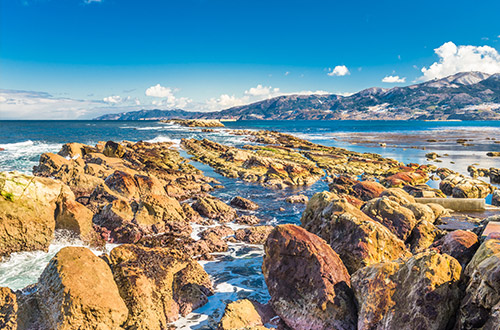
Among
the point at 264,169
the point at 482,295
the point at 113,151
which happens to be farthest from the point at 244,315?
the point at 113,151

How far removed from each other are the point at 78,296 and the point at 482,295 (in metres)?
9.20

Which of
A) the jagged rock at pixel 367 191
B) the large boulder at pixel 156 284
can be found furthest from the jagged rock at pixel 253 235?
the jagged rock at pixel 367 191

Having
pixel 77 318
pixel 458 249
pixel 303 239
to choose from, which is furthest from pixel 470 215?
pixel 77 318

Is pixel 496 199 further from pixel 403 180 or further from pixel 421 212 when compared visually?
pixel 421 212

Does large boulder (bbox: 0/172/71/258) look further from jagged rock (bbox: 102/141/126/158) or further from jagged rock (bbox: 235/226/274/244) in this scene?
jagged rock (bbox: 102/141/126/158)

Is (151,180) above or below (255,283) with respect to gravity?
above

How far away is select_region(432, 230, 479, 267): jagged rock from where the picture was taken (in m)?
8.59

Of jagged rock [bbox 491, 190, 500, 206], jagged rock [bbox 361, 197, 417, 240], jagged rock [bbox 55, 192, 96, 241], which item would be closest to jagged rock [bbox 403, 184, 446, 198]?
jagged rock [bbox 491, 190, 500, 206]

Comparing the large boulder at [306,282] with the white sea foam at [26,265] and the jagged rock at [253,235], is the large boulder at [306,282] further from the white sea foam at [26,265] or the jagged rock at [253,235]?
the white sea foam at [26,265]

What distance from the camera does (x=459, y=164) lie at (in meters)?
41.7

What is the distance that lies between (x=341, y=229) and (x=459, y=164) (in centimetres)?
4062

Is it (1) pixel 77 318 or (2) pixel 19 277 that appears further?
(2) pixel 19 277

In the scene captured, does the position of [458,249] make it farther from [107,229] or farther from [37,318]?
[107,229]

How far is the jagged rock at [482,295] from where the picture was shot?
19.0ft
